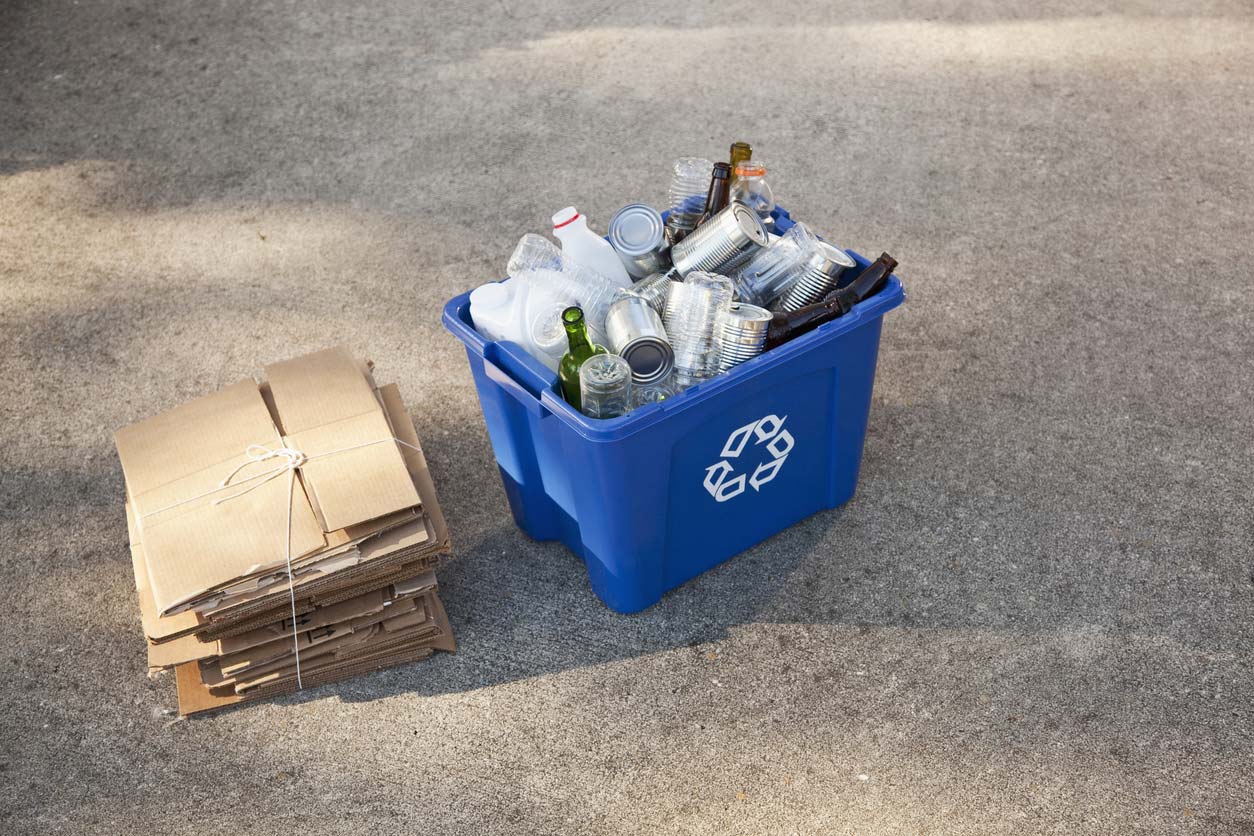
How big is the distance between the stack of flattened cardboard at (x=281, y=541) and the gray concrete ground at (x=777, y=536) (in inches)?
3.7

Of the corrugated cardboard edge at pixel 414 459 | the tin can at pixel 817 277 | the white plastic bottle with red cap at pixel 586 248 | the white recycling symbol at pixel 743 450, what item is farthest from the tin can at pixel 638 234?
the corrugated cardboard edge at pixel 414 459

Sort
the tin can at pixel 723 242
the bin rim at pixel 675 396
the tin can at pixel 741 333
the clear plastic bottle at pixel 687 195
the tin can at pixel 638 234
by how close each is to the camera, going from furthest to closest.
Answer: the clear plastic bottle at pixel 687 195, the tin can at pixel 638 234, the tin can at pixel 723 242, the tin can at pixel 741 333, the bin rim at pixel 675 396

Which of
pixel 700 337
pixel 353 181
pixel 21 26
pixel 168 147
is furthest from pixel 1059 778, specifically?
pixel 21 26

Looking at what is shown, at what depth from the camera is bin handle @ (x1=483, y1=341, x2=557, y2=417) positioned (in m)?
1.92

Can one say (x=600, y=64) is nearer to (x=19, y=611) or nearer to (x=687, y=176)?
(x=687, y=176)

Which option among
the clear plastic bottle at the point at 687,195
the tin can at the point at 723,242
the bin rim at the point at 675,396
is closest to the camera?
the bin rim at the point at 675,396

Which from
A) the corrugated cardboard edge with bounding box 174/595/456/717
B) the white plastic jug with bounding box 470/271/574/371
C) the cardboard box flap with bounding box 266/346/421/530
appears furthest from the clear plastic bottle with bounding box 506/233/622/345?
the corrugated cardboard edge with bounding box 174/595/456/717

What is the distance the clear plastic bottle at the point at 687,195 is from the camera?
7.51ft

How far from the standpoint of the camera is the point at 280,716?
2.12m

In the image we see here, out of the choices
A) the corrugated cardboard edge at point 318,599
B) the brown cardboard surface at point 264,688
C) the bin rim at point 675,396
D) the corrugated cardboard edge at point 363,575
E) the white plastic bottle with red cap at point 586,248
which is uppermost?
the white plastic bottle with red cap at point 586,248

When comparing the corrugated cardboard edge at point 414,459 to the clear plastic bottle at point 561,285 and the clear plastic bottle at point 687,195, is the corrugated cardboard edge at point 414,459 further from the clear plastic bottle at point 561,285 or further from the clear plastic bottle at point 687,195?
the clear plastic bottle at point 687,195

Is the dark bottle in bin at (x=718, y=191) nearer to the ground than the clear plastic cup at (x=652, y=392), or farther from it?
farther from it

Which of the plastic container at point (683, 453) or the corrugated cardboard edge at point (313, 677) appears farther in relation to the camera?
the corrugated cardboard edge at point (313, 677)

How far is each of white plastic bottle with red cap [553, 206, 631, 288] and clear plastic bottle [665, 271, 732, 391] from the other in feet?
0.59
